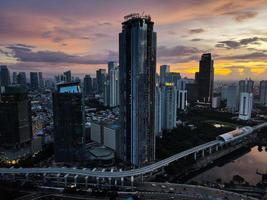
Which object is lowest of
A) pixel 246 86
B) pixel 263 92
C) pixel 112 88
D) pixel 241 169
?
pixel 241 169

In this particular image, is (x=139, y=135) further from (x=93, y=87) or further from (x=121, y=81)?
(x=93, y=87)

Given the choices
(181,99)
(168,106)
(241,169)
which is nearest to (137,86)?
(241,169)

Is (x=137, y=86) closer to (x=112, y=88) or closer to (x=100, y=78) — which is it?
(x=112, y=88)

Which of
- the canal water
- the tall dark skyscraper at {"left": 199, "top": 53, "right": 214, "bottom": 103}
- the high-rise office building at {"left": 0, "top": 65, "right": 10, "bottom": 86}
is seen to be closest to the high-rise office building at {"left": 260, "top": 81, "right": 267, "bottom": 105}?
the tall dark skyscraper at {"left": 199, "top": 53, "right": 214, "bottom": 103}

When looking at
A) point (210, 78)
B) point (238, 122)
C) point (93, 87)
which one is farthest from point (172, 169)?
point (93, 87)

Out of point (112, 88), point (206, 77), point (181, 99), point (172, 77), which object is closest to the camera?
point (112, 88)

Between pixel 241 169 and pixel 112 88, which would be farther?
pixel 112 88
